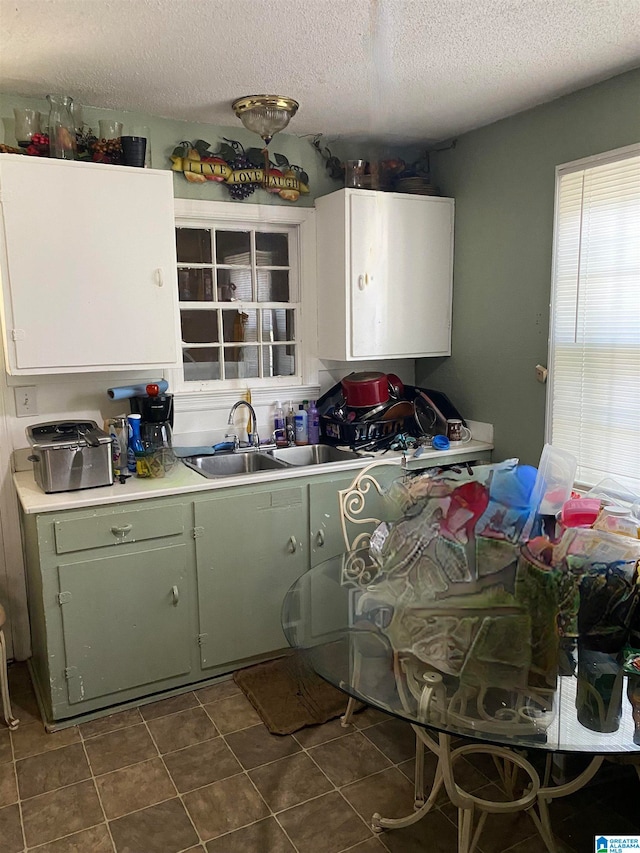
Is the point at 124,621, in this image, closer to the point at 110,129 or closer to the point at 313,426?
the point at 313,426

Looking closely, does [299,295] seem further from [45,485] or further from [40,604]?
[40,604]

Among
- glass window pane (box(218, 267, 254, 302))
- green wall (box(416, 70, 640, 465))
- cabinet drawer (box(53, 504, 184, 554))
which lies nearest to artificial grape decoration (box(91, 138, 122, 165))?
glass window pane (box(218, 267, 254, 302))

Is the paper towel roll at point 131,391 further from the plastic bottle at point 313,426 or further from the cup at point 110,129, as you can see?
the cup at point 110,129

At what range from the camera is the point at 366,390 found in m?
3.35

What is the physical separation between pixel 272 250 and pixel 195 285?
0.48 metres

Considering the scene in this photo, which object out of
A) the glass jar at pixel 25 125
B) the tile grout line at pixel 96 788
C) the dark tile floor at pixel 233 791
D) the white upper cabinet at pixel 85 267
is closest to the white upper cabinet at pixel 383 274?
the white upper cabinet at pixel 85 267

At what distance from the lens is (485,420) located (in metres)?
3.50

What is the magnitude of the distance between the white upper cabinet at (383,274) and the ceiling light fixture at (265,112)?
0.46 m

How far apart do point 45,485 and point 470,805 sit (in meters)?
1.82

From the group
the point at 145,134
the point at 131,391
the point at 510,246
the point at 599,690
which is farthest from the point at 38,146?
the point at 599,690

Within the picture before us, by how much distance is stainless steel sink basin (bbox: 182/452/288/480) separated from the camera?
10.4 ft

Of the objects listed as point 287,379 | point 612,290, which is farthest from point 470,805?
point 287,379

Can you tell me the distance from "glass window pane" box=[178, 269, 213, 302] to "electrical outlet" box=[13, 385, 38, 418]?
0.83 meters

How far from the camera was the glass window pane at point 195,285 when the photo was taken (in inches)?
128
